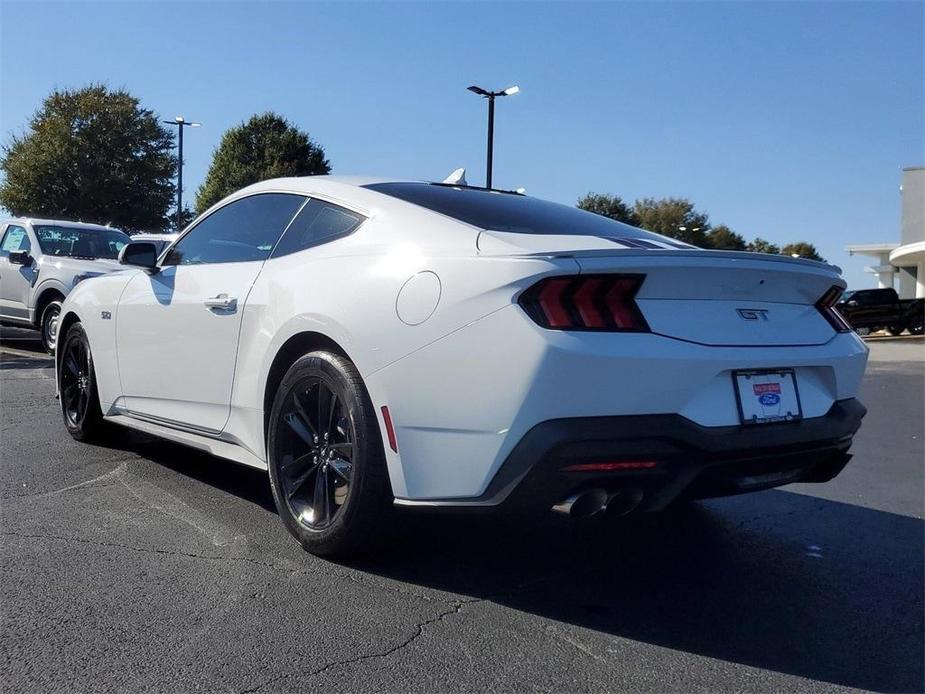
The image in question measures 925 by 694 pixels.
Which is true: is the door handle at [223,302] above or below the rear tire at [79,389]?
above

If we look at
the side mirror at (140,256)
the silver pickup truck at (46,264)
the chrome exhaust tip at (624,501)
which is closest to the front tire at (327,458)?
the chrome exhaust tip at (624,501)

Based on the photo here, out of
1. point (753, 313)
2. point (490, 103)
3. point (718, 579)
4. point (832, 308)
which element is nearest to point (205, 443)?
point (718, 579)

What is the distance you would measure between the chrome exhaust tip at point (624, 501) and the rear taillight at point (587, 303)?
528 mm

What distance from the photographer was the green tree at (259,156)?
44156mm

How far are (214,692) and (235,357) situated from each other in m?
1.78

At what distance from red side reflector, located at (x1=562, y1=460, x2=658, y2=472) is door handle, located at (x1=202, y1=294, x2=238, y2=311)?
1.89 metres

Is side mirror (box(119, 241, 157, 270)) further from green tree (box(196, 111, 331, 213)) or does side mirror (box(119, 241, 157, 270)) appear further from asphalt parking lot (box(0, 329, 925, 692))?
green tree (box(196, 111, 331, 213))

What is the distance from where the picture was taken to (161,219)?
3669cm

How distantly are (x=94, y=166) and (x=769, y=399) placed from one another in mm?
36957

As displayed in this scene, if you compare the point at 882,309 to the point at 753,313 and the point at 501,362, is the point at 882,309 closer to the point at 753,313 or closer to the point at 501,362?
the point at 753,313

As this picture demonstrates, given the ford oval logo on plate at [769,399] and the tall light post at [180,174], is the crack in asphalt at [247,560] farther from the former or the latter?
the tall light post at [180,174]

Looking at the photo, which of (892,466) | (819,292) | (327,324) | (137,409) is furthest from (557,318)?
(892,466)

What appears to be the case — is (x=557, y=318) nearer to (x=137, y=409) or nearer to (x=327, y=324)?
(x=327, y=324)

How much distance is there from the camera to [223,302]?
4062mm
